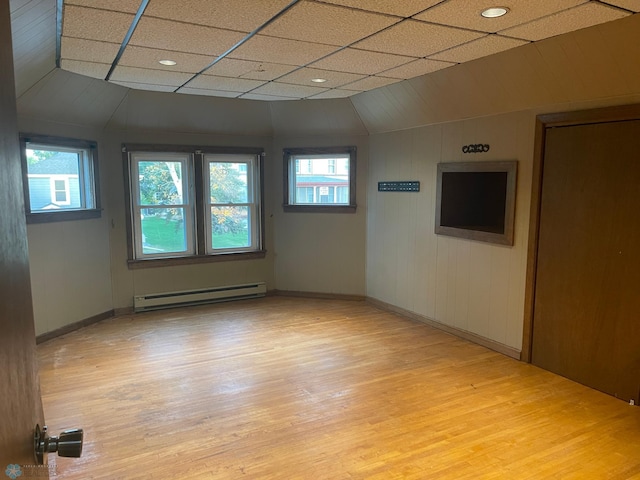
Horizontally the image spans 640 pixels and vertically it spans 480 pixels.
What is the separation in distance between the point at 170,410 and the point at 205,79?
2859 millimetres

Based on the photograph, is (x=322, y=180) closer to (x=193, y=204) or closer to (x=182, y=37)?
(x=193, y=204)

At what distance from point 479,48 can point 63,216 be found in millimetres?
4064

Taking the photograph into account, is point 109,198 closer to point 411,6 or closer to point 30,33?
point 30,33

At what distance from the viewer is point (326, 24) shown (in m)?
2.70

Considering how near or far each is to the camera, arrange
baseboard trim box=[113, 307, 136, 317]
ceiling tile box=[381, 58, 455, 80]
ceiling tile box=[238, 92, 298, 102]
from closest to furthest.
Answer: ceiling tile box=[381, 58, 455, 80]
ceiling tile box=[238, 92, 298, 102]
baseboard trim box=[113, 307, 136, 317]

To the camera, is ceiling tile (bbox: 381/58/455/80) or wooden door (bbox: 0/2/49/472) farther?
ceiling tile (bbox: 381/58/455/80)

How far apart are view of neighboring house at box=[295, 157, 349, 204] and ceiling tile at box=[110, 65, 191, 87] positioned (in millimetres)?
2035

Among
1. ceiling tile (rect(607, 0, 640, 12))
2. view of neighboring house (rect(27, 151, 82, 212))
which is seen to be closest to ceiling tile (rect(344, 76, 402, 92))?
ceiling tile (rect(607, 0, 640, 12))

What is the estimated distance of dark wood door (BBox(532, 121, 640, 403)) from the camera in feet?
10.2

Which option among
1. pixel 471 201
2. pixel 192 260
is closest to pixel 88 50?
pixel 192 260

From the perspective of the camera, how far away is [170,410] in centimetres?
306

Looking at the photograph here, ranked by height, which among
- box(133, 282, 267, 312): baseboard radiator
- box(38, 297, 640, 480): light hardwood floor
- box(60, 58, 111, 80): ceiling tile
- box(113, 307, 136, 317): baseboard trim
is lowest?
box(38, 297, 640, 480): light hardwood floor

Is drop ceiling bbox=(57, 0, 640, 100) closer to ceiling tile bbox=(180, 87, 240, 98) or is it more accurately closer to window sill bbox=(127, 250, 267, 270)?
ceiling tile bbox=(180, 87, 240, 98)

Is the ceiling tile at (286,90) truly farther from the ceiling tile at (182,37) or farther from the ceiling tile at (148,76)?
the ceiling tile at (182,37)
